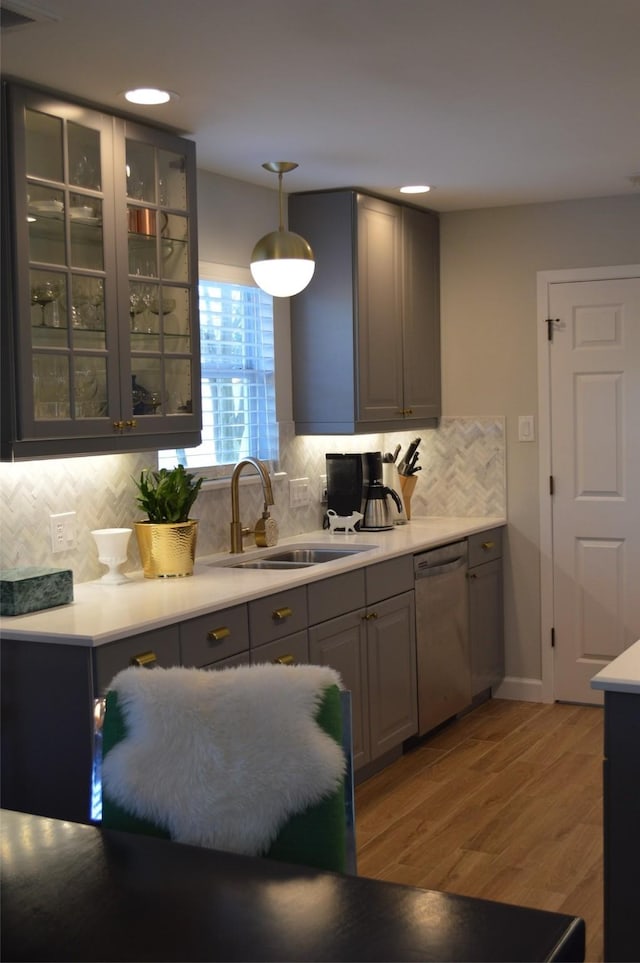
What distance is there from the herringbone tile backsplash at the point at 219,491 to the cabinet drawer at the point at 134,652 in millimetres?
613

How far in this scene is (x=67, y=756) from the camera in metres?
2.86

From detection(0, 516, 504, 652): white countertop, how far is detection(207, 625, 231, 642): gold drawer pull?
2.6 inches

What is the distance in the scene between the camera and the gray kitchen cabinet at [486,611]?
5027 millimetres

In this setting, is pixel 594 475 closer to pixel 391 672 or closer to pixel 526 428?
pixel 526 428

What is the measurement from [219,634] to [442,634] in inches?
68.0

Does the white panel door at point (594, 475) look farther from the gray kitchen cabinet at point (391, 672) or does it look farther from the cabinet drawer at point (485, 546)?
the gray kitchen cabinet at point (391, 672)

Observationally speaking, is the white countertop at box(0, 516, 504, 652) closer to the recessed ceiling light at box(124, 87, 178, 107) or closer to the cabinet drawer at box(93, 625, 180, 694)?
the cabinet drawer at box(93, 625, 180, 694)

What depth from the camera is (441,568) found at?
185 inches

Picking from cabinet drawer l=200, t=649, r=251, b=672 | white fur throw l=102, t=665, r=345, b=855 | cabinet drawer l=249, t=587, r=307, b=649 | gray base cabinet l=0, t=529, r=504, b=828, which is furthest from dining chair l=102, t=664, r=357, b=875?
cabinet drawer l=249, t=587, r=307, b=649

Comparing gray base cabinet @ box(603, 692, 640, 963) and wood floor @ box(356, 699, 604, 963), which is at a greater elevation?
gray base cabinet @ box(603, 692, 640, 963)

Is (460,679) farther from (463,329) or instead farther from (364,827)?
(463,329)

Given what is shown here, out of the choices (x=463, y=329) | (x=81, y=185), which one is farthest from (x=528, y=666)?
(x=81, y=185)

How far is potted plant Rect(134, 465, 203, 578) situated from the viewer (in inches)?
143

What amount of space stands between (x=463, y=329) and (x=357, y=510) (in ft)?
3.70
